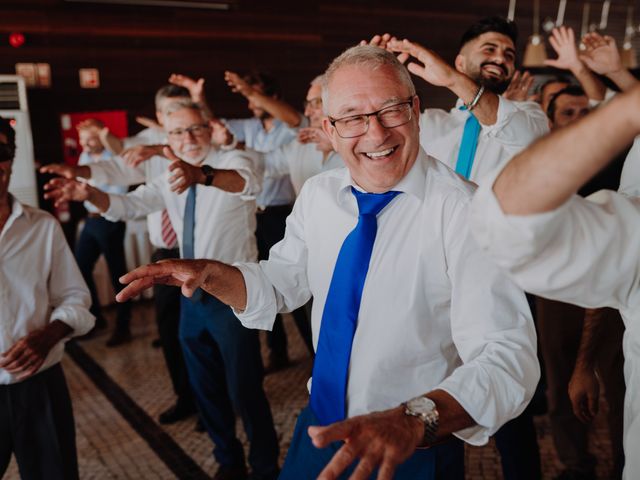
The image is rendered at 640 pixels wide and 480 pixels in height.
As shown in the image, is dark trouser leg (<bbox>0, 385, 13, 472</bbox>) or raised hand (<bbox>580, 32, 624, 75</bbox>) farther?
raised hand (<bbox>580, 32, 624, 75</bbox>)

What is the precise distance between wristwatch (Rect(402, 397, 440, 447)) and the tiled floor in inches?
74.3

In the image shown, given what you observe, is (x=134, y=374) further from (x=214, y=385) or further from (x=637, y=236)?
(x=637, y=236)

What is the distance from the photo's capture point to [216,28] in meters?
6.19

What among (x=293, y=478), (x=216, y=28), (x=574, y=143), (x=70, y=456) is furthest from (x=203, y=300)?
(x=216, y=28)

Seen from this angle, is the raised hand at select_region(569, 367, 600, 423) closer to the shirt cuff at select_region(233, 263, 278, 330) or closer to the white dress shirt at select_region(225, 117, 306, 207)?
the shirt cuff at select_region(233, 263, 278, 330)

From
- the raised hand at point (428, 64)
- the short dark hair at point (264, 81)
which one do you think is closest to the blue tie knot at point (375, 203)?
the raised hand at point (428, 64)

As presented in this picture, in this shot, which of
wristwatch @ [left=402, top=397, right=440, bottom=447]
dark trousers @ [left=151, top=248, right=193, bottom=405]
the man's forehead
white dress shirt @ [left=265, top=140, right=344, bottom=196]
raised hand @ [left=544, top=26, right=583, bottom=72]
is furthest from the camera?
white dress shirt @ [left=265, top=140, right=344, bottom=196]

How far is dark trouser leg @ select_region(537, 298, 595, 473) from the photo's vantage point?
2.65 meters

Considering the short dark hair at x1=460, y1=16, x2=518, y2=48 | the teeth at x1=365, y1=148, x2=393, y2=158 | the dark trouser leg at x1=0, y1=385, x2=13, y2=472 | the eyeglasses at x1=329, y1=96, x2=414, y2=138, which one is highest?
the short dark hair at x1=460, y1=16, x2=518, y2=48

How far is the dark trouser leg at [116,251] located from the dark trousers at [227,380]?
2.08 metres

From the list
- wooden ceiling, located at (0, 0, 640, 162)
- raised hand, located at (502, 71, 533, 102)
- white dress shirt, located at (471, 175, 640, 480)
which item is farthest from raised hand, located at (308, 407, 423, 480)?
wooden ceiling, located at (0, 0, 640, 162)

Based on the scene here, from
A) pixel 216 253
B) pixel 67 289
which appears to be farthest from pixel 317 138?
pixel 67 289

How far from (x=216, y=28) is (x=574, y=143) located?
5.95 m

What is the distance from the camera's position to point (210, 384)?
9.30 feet
